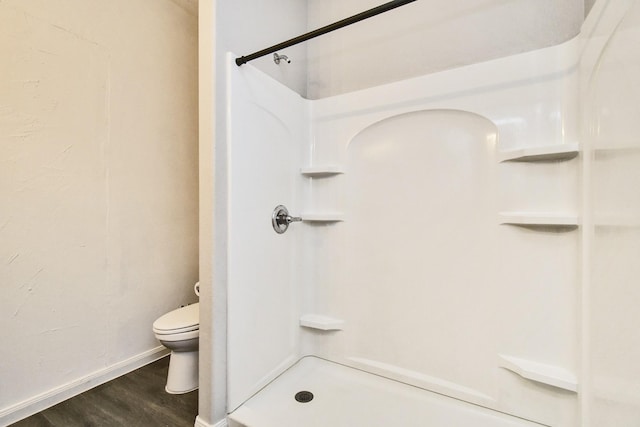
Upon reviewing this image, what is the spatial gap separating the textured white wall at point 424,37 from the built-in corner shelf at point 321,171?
558mm

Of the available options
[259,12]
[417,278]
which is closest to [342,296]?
[417,278]

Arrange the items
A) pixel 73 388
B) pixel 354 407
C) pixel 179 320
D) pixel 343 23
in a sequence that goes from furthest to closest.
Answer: pixel 179 320, pixel 73 388, pixel 354 407, pixel 343 23

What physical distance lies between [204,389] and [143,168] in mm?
1456

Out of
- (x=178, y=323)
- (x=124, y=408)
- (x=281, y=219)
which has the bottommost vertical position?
(x=124, y=408)

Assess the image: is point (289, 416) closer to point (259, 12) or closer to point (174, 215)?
point (174, 215)

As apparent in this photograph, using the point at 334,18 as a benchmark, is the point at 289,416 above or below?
below

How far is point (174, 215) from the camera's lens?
2090mm

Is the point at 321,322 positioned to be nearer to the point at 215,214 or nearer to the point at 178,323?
the point at 178,323

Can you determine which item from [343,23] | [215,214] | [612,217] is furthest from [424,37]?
[215,214]

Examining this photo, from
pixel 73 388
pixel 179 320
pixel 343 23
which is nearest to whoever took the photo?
pixel 343 23

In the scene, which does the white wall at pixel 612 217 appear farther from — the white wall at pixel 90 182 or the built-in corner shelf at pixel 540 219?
the white wall at pixel 90 182

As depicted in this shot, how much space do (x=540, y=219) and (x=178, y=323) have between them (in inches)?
76.0

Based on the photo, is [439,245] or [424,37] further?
[424,37]

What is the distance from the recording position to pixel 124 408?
1451 millimetres
